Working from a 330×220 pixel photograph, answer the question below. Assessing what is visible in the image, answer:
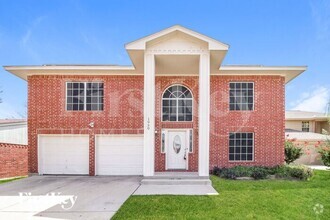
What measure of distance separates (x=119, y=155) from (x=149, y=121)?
3725 millimetres

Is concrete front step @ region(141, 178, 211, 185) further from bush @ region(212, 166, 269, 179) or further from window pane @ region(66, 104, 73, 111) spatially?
window pane @ region(66, 104, 73, 111)

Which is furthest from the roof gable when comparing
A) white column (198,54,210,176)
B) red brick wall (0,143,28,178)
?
red brick wall (0,143,28,178)

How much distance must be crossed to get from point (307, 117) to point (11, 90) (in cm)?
2593

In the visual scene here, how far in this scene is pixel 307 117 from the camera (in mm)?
21969

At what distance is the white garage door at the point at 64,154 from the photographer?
1258cm

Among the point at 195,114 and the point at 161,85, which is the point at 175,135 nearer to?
the point at 195,114

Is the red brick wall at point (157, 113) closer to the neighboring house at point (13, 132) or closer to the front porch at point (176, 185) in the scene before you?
the neighboring house at point (13, 132)

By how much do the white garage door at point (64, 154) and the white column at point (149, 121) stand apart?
4.23 metres

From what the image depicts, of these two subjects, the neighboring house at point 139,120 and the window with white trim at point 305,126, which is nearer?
the neighboring house at point 139,120

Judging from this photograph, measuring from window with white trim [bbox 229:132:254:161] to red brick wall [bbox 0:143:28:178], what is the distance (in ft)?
37.4

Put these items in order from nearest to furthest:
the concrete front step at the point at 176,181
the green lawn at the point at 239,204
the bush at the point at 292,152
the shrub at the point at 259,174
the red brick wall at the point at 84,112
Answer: the green lawn at the point at 239,204 < the concrete front step at the point at 176,181 < the shrub at the point at 259,174 < the red brick wall at the point at 84,112 < the bush at the point at 292,152

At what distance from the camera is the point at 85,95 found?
12.7m

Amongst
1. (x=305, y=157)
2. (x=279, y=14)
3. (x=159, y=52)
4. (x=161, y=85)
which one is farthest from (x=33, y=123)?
(x=305, y=157)

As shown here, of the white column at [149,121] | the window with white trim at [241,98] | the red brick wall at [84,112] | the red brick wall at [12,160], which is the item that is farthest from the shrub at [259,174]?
the red brick wall at [12,160]
